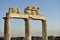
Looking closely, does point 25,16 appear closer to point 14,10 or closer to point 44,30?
point 14,10

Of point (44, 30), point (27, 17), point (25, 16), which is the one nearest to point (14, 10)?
point (25, 16)

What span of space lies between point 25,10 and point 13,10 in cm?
244

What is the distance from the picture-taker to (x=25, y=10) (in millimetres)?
35469

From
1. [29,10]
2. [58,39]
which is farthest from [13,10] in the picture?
[58,39]

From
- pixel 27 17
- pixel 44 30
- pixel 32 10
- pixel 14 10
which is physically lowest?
pixel 44 30

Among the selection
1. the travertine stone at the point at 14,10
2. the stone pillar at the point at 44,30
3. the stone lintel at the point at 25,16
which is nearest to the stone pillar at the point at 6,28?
the stone lintel at the point at 25,16

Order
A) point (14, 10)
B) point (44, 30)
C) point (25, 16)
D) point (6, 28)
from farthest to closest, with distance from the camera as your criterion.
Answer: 1. point (44, 30)
2. point (25, 16)
3. point (14, 10)
4. point (6, 28)

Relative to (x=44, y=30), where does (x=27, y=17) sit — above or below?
above

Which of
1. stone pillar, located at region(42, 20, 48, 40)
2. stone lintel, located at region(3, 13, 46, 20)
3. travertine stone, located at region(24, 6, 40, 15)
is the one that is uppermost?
travertine stone, located at region(24, 6, 40, 15)

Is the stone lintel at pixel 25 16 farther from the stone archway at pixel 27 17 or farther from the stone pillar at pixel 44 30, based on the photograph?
the stone pillar at pixel 44 30

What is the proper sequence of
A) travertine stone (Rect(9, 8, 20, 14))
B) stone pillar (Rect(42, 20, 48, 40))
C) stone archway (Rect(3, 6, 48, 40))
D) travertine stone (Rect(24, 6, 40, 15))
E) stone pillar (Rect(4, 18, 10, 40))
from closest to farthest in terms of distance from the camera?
stone pillar (Rect(4, 18, 10, 40)) → stone archway (Rect(3, 6, 48, 40)) → travertine stone (Rect(9, 8, 20, 14)) → travertine stone (Rect(24, 6, 40, 15)) → stone pillar (Rect(42, 20, 48, 40))

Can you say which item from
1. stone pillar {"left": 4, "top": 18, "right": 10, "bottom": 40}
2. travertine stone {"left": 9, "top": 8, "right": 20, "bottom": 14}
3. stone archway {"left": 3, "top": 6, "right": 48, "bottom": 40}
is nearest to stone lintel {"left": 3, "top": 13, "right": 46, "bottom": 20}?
stone archway {"left": 3, "top": 6, "right": 48, "bottom": 40}

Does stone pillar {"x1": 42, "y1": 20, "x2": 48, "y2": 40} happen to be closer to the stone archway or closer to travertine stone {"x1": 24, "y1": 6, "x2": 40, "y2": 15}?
the stone archway

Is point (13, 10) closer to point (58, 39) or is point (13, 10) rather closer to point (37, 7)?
point (37, 7)
